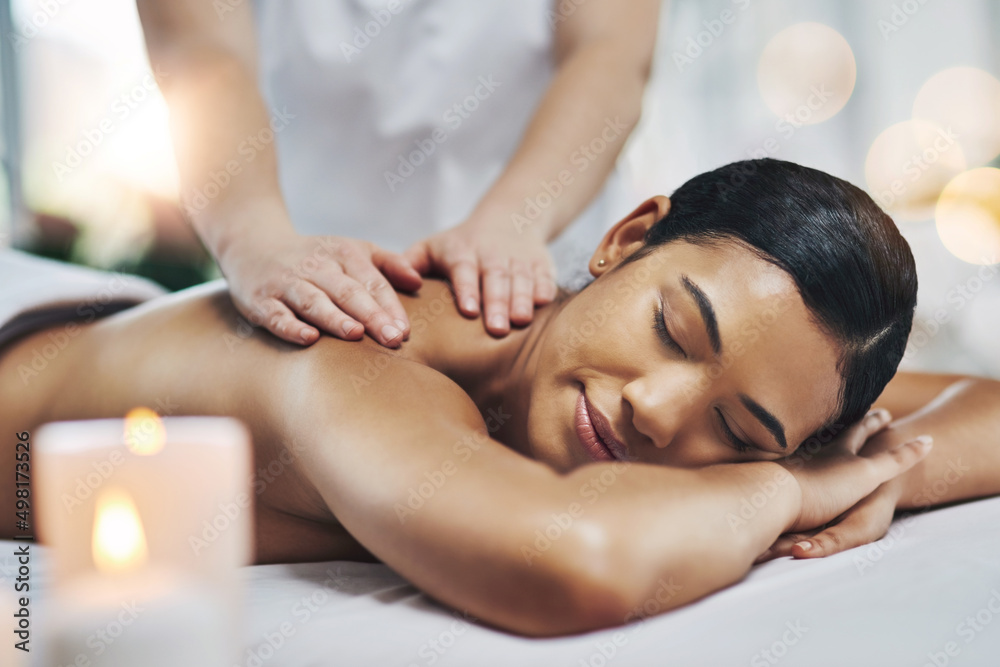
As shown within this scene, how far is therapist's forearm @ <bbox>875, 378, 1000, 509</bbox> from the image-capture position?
2.73 ft

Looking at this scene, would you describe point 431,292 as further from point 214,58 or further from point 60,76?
point 60,76

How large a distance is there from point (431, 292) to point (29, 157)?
0.95 meters

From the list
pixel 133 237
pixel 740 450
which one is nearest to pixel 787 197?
pixel 740 450

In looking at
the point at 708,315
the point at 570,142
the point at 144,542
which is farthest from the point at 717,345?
the point at 570,142

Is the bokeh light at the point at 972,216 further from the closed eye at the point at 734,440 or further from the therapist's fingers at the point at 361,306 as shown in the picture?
the therapist's fingers at the point at 361,306

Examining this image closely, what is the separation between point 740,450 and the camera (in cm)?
68

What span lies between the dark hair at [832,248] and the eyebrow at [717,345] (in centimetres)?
7

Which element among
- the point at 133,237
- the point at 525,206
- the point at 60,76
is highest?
the point at 525,206
